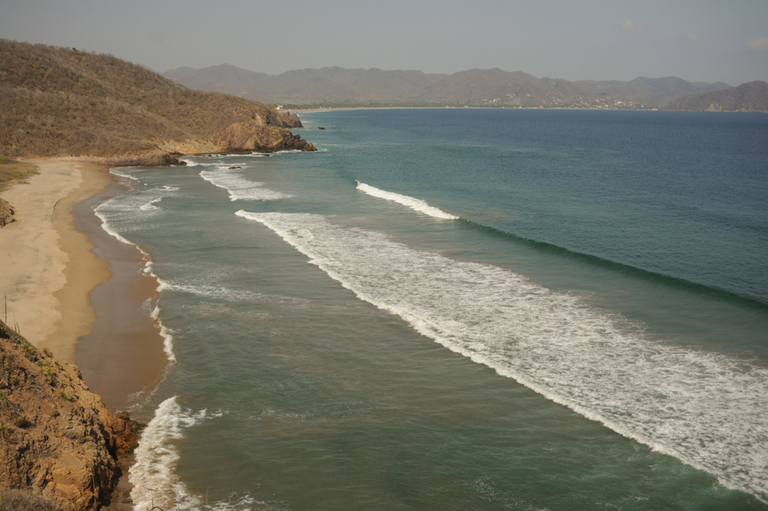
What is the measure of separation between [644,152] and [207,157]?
5536 centimetres

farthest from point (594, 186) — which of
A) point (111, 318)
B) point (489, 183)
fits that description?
point (111, 318)

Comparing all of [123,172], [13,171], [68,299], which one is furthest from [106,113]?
[68,299]

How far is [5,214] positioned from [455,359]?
2272 centimetres

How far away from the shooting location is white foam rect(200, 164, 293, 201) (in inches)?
1438

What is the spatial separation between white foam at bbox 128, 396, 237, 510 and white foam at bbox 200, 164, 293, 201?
26195mm

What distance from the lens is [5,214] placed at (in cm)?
2480

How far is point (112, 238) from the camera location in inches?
971

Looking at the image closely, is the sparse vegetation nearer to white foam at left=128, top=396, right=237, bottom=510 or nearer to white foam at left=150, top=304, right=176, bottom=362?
white foam at left=128, top=396, right=237, bottom=510

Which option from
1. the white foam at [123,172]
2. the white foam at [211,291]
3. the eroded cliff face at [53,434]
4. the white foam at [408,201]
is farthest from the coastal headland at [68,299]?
the white foam at [408,201]

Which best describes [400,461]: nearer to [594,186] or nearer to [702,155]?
[594,186]

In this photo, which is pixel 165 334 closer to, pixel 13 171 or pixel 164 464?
pixel 164 464

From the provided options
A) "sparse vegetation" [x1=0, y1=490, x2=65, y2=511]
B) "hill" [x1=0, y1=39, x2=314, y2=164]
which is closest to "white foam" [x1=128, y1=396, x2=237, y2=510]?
"sparse vegetation" [x1=0, y1=490, x2=65, y2=511]

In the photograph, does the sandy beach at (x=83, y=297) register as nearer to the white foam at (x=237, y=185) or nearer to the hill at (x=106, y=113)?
the white foam at (x=237, y=185)

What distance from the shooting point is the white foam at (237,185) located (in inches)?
1438
